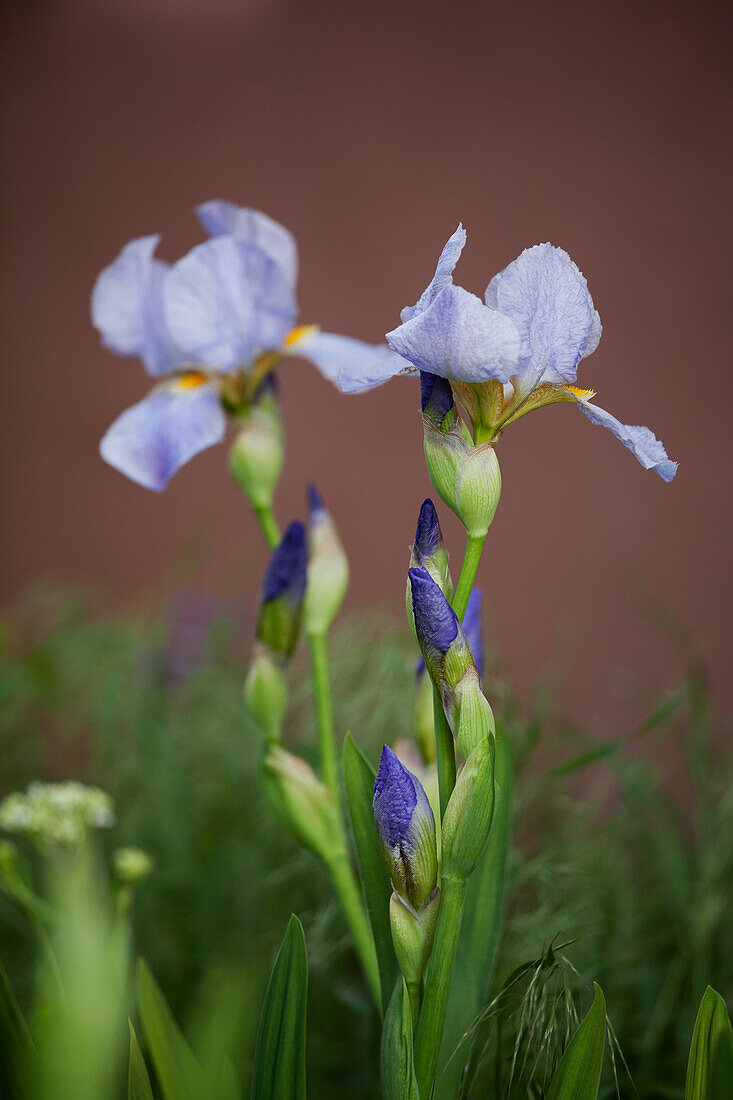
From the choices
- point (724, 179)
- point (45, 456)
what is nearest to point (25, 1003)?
point (45, 456)

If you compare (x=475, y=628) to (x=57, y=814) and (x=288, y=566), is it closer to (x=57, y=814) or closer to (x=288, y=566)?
(x=288, y=566)

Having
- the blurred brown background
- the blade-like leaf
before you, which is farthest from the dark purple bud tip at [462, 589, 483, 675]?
the blurred brown background

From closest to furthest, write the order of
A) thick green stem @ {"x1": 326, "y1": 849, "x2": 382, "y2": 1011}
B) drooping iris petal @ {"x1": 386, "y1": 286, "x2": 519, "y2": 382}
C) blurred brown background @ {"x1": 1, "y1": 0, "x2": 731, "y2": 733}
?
drooping iris petal @ {"x1": 386, "y1": 286, "x2": 519, "y2": 382} < thick green stem @ {"x1": 326, "y1": 849, "x2": 382, "y2": 1011} < blurred brown background @ {"x1": 1, "y1": 0, "x2": 731, "y2": 733}

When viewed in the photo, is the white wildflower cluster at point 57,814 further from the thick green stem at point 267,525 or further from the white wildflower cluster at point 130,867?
the thick green stem at point 267,525

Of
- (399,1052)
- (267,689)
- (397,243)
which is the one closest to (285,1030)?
(399,1052)

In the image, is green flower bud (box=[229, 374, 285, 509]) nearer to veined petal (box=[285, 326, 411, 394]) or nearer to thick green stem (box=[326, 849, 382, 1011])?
veined petal (box=[285, 326, 411, 394])
